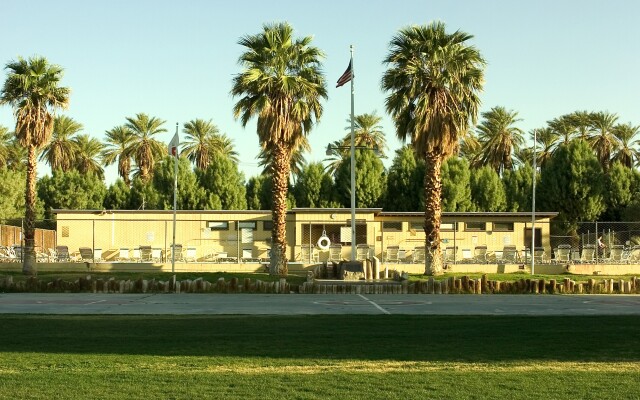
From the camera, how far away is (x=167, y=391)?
360 inches

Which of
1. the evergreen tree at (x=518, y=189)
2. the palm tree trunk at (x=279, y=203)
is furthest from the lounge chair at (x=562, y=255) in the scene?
the evergreen tree at (x=518, y=189)

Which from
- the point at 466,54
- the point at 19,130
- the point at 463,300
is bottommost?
the point at 463,300

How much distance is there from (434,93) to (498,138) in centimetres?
3478

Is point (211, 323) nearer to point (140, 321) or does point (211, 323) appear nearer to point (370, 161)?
point (140, 321)

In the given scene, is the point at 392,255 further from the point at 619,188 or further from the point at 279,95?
the point at 619,188

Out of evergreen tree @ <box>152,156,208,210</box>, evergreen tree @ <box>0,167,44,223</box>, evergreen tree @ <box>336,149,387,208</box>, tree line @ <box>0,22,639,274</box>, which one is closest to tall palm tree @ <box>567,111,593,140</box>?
tree line @ <box>0,22,639,274</box>

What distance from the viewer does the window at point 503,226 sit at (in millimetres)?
46000

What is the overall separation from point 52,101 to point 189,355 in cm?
2393

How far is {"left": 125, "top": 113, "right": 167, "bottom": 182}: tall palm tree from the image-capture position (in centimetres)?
6844

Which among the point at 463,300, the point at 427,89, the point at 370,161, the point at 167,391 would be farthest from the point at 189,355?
the point at 370,161

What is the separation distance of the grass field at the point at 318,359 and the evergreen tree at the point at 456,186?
42756 mm

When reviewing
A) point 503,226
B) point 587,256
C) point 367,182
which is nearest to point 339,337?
point 587,256

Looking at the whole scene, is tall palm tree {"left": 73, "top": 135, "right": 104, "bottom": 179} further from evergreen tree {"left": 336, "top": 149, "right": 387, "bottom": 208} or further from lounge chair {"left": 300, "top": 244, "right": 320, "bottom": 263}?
lounge chair {"left": 300, "top": 244, "right": 320, "bottom": 263}

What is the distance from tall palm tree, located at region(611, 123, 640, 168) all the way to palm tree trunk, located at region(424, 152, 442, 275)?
123 ft
